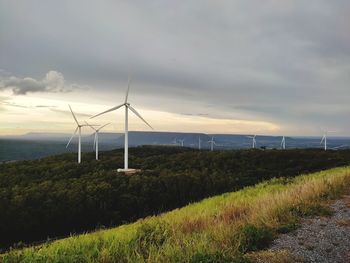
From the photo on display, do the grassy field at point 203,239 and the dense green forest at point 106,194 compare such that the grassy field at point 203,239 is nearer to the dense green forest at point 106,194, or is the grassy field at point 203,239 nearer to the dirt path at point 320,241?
the dirt path at point 320,241

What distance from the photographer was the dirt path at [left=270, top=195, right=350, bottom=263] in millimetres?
10423

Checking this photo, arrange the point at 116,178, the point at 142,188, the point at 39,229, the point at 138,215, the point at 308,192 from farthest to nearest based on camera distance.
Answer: the point at 116,178, the point at 142,188, the point at 138,215, the point at 39,229, the point at 308,192

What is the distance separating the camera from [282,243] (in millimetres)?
11477

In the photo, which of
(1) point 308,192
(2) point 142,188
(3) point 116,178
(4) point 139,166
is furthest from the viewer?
(4) point 139,166

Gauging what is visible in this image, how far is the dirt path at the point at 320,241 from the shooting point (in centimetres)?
1042

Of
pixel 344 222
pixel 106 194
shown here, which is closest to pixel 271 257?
pixel 344 222

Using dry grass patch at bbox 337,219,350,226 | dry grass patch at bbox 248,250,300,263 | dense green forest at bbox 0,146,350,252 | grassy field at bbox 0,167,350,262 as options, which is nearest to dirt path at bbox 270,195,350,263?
dry grass patch at bbox 337,219,350,226

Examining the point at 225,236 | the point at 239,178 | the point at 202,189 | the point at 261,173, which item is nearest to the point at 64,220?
Result: the point at 202,189

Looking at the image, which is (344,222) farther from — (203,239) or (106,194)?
(106,194)

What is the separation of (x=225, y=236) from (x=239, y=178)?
2705 inches

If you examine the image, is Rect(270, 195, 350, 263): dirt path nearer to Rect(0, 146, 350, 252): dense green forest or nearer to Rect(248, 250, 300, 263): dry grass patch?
Rect(248, 250, 300, 263): dry grass patch

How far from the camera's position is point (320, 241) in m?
11.6

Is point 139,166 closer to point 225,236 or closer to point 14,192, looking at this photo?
point 14,192

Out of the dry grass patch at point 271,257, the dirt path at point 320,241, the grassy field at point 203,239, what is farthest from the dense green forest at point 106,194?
the dry grass patch at point 271,257
